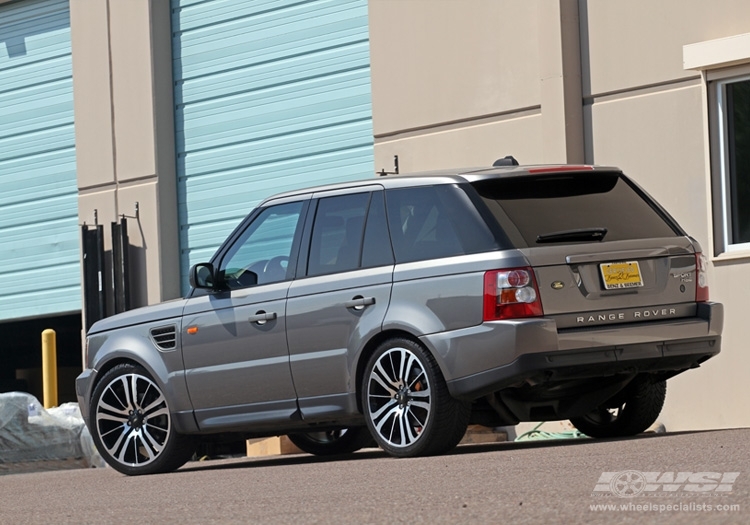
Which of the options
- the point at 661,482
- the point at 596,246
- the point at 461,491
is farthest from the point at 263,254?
the point at 661,482

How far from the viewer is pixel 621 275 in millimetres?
8422

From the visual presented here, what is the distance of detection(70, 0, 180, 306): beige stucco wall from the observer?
17.8 metres

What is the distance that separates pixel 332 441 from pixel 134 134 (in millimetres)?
8222

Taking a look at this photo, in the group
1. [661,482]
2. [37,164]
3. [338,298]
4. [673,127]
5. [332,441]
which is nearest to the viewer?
[661,482]

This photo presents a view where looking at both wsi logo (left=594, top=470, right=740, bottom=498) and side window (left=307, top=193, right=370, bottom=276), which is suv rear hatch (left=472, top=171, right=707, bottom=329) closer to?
side window (left=307, top=193, right=370, bottom=276)

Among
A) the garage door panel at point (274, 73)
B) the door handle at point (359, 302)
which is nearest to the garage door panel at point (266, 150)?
the garage door panel at point (274, 73)

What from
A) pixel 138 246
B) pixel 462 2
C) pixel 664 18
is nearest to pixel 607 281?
pixel 664 18

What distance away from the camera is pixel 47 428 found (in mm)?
13914

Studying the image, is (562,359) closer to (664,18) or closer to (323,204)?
(323,204)

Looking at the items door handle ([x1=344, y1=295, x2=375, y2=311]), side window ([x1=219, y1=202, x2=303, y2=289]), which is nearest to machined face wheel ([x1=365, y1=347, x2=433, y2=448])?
door handle ([x1=344, y1=295, x2=375, y2=311])

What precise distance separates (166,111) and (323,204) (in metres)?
8.78

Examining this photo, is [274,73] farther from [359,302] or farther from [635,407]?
[635,407]

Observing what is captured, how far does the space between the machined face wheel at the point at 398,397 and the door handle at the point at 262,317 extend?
929mm

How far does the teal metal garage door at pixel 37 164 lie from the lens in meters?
19.4
